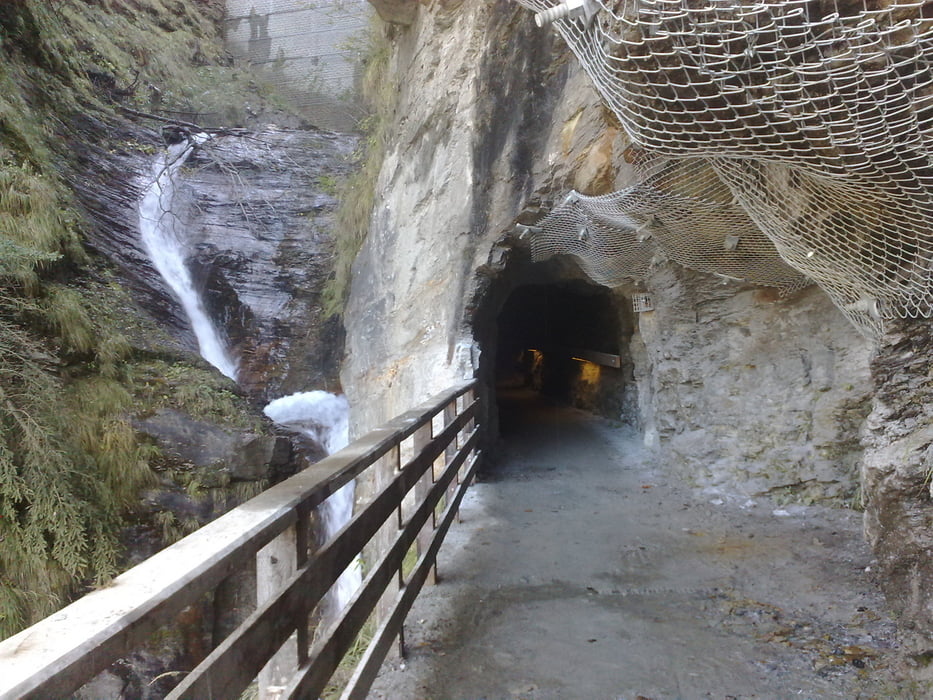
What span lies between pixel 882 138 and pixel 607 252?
4227mm

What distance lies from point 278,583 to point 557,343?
11.8 metres

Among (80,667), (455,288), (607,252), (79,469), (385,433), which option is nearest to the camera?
(80,667)

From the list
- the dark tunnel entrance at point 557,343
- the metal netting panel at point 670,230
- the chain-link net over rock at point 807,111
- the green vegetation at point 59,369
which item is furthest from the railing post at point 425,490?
the green vegetation at point 59,369

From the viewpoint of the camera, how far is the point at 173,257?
9914 millimetres

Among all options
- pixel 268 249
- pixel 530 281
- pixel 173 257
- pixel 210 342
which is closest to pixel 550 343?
pixel 530 281

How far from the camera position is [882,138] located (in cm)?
213

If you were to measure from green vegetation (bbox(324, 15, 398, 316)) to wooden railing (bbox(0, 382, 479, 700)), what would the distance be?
276 inches

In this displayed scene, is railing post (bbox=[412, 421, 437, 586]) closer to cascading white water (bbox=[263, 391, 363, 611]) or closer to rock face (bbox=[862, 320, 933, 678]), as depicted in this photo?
rock face (bbox=[862, 320, 933, 678])

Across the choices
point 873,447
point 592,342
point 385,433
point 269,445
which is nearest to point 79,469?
point 269,445

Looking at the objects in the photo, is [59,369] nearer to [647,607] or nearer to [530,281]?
[530,281]

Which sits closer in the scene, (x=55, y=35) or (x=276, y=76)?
(x=55, y=35)

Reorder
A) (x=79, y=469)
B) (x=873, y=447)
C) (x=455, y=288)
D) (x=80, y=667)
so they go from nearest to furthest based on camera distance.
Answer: (x=80, y=667) < (x=873, y=447) < (x=79, y=469) < (x=455, y=288)

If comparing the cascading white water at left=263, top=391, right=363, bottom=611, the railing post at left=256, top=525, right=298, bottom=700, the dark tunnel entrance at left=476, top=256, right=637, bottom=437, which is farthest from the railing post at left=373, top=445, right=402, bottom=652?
the cascading white water at left=263, top=391, right=363, bottom=611

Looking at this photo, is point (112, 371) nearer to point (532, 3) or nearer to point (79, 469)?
point (79, 469)
